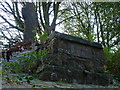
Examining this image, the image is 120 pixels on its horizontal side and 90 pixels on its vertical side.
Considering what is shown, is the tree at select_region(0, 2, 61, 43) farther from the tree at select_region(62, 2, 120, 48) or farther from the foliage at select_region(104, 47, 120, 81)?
the foliage at select_region(104, 47, 120, 81)

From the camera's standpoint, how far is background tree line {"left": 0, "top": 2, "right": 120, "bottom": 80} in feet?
31.2

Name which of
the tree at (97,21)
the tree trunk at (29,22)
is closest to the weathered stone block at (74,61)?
the tree trunk at (29,22)

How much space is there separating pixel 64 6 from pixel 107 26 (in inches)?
143

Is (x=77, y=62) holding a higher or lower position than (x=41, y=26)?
lower

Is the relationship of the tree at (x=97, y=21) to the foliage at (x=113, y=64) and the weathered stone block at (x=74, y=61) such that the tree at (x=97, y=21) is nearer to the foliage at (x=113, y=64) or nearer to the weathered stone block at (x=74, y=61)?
the foliage at (x=113, y=64)

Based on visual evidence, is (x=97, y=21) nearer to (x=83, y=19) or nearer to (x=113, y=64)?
(x=83, y=19)

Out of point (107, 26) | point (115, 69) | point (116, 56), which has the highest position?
point (107, 26)

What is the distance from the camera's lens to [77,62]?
434 cm

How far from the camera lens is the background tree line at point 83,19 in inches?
374

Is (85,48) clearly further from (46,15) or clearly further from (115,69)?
(46,15)

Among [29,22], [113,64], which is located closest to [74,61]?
[113,64]

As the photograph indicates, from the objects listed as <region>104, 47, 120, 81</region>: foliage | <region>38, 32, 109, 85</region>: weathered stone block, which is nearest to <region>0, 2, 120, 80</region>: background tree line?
<region>104, 47, 120, 81</region>: foliage

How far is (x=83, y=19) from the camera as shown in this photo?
38.2 feet

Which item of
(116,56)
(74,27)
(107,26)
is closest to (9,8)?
(74,27)
